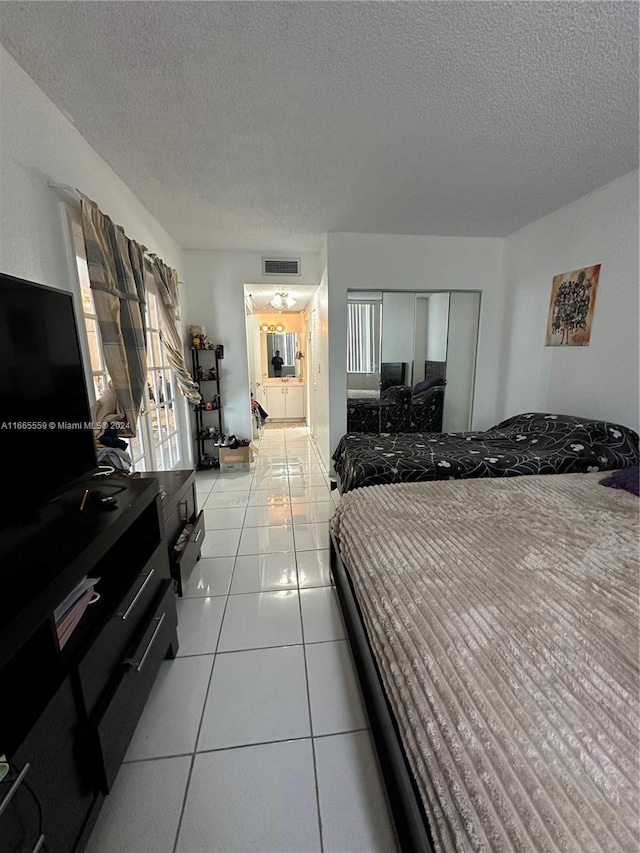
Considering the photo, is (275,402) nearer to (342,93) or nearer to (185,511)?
(185,511)

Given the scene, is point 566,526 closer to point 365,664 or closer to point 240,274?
point 365,664

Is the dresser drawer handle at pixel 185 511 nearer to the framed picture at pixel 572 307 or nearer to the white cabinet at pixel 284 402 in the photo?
the framed picture at pixel 572 307

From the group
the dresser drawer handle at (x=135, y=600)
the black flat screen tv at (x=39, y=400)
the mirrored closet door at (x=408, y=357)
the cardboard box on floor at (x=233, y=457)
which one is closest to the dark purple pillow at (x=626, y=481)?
the mirrored closet door at (x=408, y=357)

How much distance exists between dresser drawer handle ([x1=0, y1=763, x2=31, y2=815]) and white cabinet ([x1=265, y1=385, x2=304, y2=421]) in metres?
6.51

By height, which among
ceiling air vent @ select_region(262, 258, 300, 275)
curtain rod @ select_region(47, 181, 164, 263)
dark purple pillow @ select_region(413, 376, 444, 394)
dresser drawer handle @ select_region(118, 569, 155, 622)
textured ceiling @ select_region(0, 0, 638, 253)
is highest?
textured ceiling @ select_region(0, 0, 638, 253)

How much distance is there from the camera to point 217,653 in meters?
1.57

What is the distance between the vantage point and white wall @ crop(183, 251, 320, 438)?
3.97 metres

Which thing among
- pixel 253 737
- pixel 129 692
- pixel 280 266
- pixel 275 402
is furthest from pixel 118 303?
pixel 275 402

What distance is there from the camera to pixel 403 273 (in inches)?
141

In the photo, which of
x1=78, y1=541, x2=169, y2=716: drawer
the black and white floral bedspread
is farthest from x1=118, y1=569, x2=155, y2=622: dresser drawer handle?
the black and white floral bedspread

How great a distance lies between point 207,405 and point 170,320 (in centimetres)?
127

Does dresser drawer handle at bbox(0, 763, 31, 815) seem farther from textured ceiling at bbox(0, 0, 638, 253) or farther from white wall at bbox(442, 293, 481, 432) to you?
white wall at bbox(442, 293, 481, 432)

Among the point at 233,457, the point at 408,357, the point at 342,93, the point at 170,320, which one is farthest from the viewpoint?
the point at 233,457

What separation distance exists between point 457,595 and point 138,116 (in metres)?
2.61
